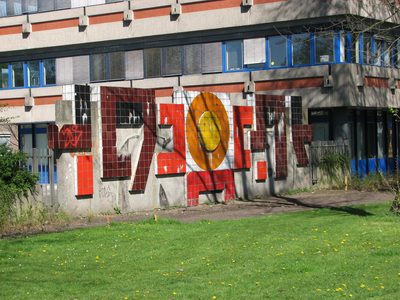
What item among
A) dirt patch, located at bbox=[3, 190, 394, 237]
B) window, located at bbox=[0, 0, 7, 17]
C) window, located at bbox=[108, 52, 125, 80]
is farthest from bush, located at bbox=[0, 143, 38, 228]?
window, located at bbox=[0, 0, 7, 17]

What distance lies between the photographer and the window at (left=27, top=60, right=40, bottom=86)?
28.6 meters

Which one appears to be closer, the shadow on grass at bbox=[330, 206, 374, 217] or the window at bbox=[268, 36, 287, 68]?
the shadow on grass at bbox=[330, 206, 374, 217]

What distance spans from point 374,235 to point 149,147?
801 cm

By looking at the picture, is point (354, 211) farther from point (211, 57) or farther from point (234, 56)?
point (211, 57)

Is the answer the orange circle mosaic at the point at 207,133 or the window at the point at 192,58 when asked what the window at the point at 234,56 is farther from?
the orange circle mosaic at the point at 207,133

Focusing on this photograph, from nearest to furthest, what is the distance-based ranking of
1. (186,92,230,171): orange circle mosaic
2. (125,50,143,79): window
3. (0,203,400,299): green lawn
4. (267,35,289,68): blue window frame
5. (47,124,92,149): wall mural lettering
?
(0,203,400,299): green lawn < (47,124,92,149): wall mural lettering < (186,92,230,171): orange circle mosaic < (267,35,289,68): blue window frame < (125,50,143,79): window

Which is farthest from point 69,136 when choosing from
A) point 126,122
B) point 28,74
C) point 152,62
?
point 28,74

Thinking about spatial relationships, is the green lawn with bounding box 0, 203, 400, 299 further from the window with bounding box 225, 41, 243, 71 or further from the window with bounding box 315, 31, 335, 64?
the window with bounding box 225, 41, 243, 71

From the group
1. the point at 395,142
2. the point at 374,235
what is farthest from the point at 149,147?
the point at 395,142

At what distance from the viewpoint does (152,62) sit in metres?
26.3

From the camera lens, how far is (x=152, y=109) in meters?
16.0

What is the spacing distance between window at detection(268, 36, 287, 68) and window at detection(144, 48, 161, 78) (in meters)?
6.08

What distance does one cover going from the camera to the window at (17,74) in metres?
29.1

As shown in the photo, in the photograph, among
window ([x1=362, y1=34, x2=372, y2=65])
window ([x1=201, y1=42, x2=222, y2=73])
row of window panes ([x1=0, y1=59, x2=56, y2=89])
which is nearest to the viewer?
window ([x1=362, y1=34, x2=372, y2=65])
